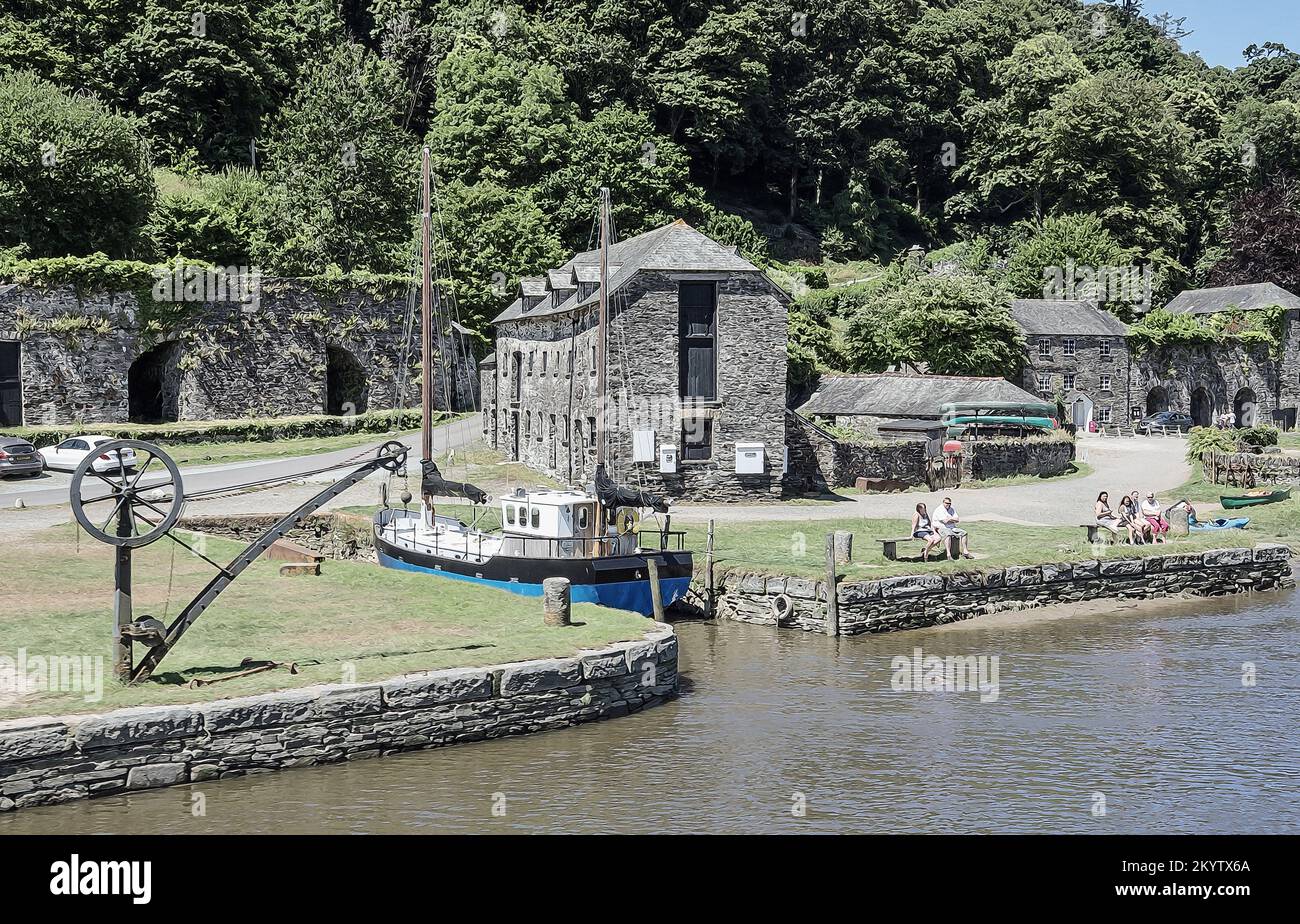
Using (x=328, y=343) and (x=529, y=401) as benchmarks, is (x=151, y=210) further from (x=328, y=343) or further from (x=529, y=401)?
(x=529, y=401)

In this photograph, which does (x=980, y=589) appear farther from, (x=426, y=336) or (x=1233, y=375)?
(x=1233, y=375)

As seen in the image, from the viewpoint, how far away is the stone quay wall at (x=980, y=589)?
29.8m

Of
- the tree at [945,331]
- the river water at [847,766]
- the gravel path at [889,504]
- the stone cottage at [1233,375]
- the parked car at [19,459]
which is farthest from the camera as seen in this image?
the stone cottage at [1233,375]

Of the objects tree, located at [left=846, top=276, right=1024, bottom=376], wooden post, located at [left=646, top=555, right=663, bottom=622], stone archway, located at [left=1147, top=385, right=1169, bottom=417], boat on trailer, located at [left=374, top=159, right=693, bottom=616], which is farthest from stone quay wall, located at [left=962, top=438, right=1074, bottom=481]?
stone archway, located at [left=1147, top=385, right=1169, bottom=417]

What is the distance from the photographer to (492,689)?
20656 millimetres

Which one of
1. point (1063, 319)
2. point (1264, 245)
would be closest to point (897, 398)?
point (1063, 319)

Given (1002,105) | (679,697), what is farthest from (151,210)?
(1002,105)

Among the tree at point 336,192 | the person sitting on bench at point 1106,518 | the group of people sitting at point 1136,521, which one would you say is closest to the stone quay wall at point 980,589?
the group of people sitting at point 1136,521

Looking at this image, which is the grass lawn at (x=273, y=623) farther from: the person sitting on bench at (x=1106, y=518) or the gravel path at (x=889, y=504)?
the person sitting on bench at (x=1106, y=518)

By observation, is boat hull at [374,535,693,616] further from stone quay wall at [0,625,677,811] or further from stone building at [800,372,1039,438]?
stone building at [800,372,1039,438]

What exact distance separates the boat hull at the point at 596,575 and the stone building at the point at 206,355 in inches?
1061

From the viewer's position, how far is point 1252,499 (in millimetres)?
44156

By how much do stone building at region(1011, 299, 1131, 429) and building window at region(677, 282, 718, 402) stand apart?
112ft
